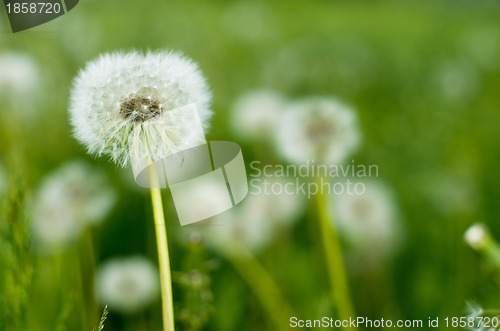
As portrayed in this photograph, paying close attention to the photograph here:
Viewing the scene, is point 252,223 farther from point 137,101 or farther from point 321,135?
point 137,101

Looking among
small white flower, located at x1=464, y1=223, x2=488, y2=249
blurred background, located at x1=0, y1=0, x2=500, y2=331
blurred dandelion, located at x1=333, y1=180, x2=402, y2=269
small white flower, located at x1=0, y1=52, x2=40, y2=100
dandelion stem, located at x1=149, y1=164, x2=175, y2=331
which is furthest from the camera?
small white flower, located at x1=0, y1=52, x2=40, y2=100

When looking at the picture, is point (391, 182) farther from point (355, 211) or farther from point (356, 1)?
point (356, 1)

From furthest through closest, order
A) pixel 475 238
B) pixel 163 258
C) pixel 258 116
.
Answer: pixel 258 116, pixel 475 238, pixel 163 258

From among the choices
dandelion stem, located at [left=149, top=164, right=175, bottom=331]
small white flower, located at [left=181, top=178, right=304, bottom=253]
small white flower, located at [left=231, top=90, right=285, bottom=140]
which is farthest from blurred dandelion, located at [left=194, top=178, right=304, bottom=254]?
dandelion stem, located at [left=149, top=164, right=175, bottom=331]

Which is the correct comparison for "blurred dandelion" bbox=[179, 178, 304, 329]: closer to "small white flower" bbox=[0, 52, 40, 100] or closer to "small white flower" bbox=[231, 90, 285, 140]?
"small white flower" bbox=[231, 90, 285, 140]

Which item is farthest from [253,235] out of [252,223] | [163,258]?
[163,258]

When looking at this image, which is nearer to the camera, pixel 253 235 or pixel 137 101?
pixel 137 101

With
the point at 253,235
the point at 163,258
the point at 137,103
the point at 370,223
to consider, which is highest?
the point at 137,103
